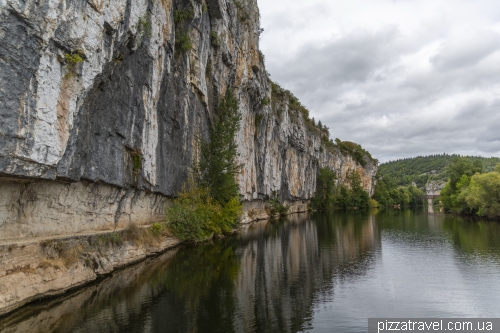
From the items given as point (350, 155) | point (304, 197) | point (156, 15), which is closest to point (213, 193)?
point (156, 15)

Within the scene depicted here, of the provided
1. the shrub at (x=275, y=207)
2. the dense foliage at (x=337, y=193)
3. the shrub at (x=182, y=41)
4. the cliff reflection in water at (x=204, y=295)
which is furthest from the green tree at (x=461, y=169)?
the shrub at (x=182, y=41)

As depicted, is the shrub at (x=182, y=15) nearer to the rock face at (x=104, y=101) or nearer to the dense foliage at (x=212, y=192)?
the rock face at (x=104, y=101)

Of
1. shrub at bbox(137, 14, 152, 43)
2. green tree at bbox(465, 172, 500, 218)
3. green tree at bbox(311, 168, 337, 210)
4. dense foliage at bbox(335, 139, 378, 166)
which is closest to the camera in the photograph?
shrub at bbox(137, 14, 152, 43)

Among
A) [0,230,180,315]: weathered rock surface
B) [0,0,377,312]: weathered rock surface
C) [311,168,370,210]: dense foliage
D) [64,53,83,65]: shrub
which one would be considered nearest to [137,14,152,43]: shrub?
[0,0,377,312]: weathered rock surface

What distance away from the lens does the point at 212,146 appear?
114ft

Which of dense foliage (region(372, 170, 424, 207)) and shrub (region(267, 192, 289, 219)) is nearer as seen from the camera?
shrub (region(267, 192, 289, 219))

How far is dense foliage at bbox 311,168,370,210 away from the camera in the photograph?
95.1m

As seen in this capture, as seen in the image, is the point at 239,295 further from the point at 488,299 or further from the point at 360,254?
the point at 360,254

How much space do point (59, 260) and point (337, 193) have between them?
3649 inches

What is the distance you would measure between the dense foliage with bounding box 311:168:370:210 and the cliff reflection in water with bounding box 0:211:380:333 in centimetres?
6830

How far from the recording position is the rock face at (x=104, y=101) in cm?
1221

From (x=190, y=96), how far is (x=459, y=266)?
2303cm

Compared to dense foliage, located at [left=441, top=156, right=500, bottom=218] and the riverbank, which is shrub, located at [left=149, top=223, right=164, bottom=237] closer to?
the riverbank

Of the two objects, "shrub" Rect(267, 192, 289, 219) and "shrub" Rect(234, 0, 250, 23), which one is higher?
"shrub" Rect(234, 0, 250, 23)
